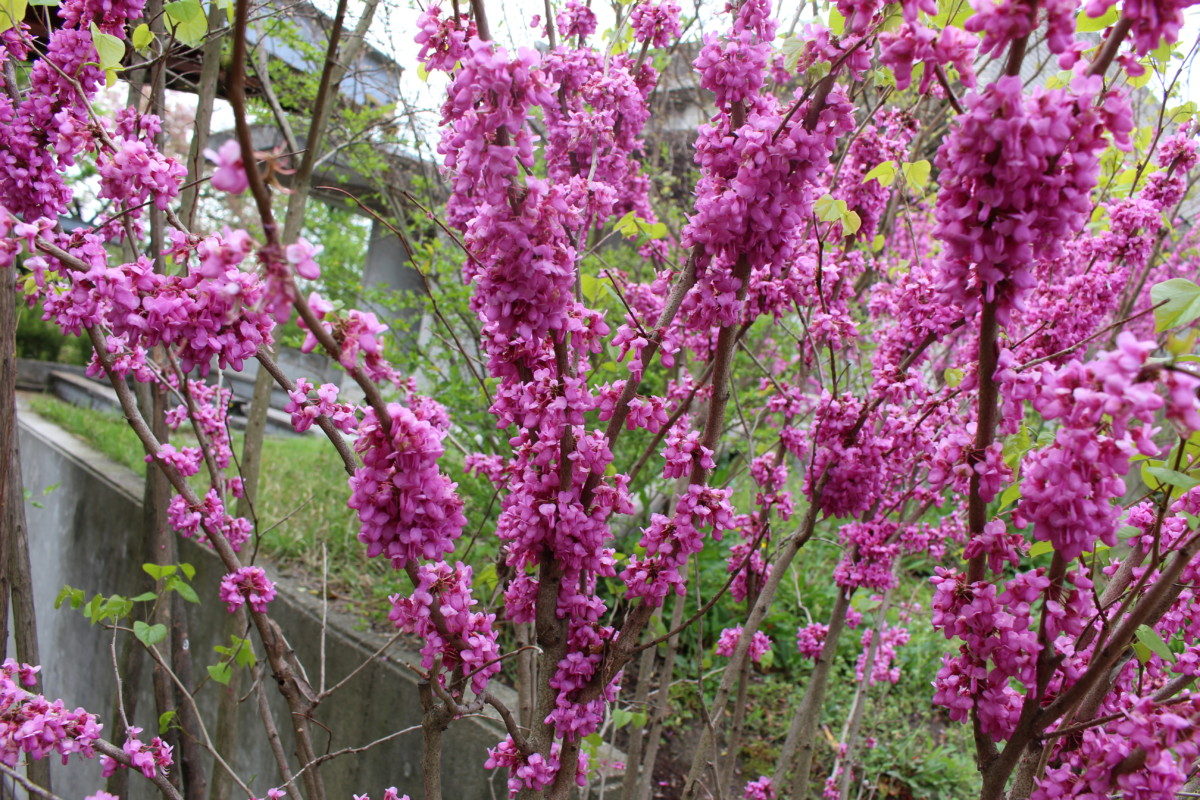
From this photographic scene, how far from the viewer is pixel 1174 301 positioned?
3.41 feet

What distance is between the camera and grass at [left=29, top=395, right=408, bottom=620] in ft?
14.1

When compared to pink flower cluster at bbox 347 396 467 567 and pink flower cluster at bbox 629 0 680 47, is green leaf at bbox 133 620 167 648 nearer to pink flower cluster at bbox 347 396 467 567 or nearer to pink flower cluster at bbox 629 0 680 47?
pink flower cluster at bbox 347 396 467 567

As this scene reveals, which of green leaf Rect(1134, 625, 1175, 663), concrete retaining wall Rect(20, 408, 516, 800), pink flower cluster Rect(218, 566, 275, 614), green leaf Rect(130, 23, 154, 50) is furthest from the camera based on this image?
concrete retaining wall Rect(20, 408, 516, 800)

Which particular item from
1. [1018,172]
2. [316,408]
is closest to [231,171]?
[316,408]

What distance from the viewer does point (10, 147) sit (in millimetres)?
1851

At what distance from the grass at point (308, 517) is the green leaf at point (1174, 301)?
2493 millimetres

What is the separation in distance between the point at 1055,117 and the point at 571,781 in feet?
4.45

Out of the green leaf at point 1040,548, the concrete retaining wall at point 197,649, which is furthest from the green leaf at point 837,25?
the concrete retaining wall at point 197,649

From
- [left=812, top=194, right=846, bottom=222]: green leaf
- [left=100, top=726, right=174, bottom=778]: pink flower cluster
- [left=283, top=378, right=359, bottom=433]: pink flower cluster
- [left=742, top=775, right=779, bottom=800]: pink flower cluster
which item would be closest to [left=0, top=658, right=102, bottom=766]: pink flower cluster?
[left=100, top=726, right=174, bottom=778]: pink flower cluster

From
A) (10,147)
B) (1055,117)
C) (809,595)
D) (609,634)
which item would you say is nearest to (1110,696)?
(609,634)

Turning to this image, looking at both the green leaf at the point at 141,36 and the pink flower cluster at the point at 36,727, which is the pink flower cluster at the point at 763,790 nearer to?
the pink flower cluster at the point at 36,727

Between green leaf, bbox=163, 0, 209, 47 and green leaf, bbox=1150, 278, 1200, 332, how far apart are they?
191cm

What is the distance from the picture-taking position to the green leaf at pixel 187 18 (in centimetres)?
175

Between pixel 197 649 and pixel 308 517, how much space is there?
1.06 meters
